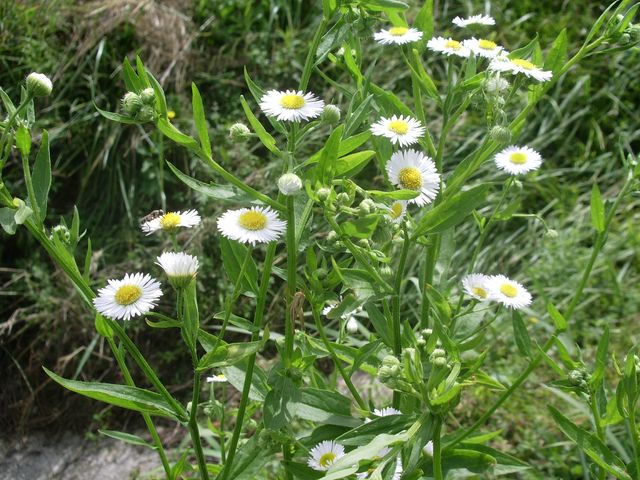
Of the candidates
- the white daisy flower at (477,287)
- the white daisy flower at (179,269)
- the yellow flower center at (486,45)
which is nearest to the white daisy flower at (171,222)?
the white daisy flower at (179,269)

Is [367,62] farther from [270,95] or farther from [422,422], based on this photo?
[422,422]

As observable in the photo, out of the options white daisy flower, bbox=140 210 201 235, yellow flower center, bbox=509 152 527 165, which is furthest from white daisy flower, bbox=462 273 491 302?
white daisy flower, bbox=140 210 201 235

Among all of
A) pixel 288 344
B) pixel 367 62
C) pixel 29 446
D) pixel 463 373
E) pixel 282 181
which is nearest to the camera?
pixel 282 181

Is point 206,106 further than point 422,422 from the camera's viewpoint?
Yes

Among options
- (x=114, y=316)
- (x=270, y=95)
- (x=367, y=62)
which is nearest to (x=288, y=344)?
(x=114, y=316)

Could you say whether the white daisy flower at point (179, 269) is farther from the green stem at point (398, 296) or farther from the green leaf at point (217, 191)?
the green stem at point (398, 296)

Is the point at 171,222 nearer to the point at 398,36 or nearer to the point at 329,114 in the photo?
the point at 329,114
